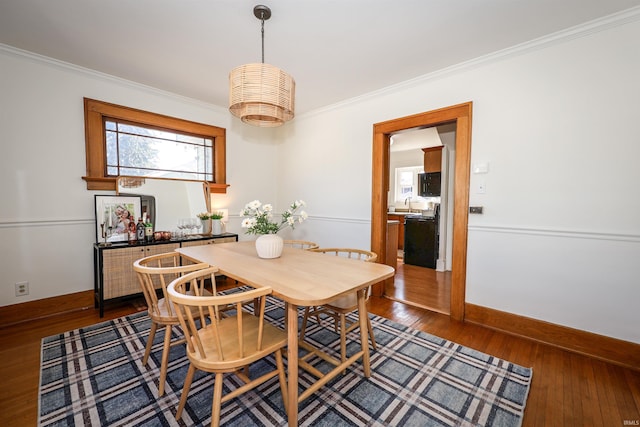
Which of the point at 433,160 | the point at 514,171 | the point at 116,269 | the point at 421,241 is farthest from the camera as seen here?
the point at 433,160

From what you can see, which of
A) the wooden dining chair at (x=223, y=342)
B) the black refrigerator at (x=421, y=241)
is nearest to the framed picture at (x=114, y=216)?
the wooden dining chair at (x=223, y=342)

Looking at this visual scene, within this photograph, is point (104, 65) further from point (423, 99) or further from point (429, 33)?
point (423, 99)

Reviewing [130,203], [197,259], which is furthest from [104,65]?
[197,259]

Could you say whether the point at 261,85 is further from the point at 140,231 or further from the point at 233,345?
the point at 140,231

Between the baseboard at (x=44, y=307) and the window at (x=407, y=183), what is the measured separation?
6.76 m

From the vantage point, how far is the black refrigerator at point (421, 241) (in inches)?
187

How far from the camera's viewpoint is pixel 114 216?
2963 mm

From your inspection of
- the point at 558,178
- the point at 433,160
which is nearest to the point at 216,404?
the point at 558,178

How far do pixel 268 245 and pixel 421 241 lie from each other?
366 cm

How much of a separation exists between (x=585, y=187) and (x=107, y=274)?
14.0ft

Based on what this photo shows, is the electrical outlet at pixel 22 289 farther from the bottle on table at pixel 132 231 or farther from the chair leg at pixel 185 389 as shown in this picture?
the chair leg at pixel 185 389

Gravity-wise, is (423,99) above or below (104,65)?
below

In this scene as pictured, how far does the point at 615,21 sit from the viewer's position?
193 cm

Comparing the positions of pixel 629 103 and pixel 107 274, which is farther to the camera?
pixel 107 274
